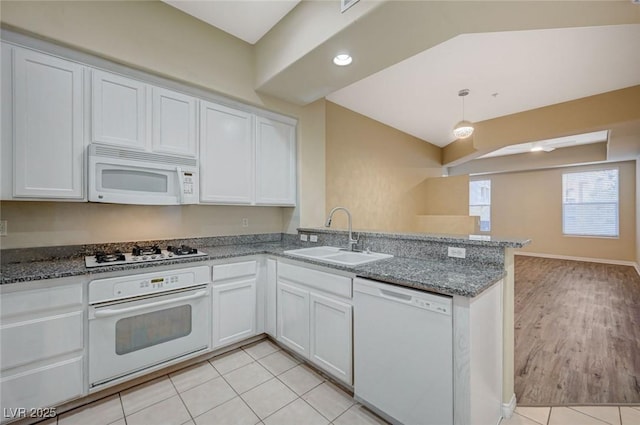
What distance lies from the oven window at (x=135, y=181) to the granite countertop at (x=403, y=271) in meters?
0.61

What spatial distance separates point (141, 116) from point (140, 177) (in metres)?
0.50

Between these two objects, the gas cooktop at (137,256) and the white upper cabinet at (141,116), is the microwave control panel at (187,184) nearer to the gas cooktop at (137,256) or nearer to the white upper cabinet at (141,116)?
the white upper cabinet at (141,116)

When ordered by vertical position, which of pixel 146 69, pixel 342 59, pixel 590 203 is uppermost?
pixel 342 59

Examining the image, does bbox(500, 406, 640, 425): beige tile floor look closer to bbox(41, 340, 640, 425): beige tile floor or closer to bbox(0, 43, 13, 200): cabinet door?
bbox(41, 340, 640, 425): beige tile floor

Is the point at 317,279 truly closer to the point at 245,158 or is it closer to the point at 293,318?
the point at 293,318

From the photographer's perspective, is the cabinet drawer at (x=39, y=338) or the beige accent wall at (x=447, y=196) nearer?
the cabinet drawer at (x=39, y=338)

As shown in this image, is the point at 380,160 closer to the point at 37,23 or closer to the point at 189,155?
the point at 189,155

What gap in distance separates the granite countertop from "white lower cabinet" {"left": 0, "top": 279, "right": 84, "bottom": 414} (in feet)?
0.34

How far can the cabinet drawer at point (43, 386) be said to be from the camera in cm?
151

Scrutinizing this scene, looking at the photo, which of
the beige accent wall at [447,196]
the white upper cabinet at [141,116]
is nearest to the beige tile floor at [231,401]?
the white upper cabinet at [141,116]

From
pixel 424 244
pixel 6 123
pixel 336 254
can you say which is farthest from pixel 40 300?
pixel 424 244

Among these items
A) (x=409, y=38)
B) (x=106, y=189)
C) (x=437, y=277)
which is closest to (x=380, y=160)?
(x=409, y=38)

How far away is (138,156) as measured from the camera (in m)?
2.15

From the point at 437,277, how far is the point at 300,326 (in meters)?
1.22
